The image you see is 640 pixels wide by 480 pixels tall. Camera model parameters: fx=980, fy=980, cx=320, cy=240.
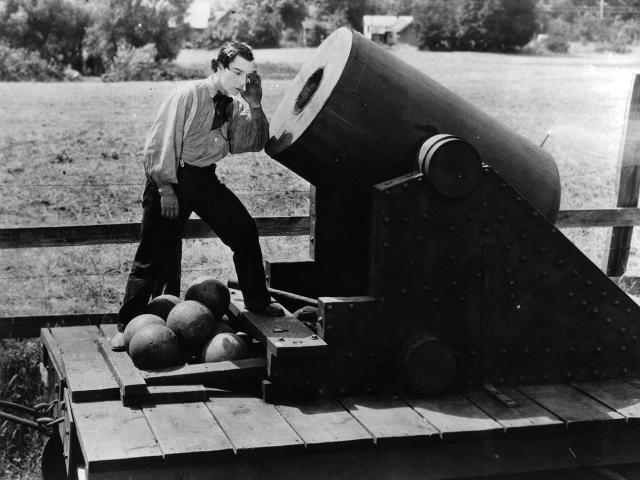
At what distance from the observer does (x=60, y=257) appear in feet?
31.9

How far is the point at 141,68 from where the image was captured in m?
23.5

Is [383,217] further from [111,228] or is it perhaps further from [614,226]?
[614,226]

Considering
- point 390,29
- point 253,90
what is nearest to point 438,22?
point 390,29

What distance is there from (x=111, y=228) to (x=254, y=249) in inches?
57.4

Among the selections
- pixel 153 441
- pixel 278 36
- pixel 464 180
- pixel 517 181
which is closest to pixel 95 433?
pixel 153 441

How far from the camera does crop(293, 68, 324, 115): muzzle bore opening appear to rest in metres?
5.27

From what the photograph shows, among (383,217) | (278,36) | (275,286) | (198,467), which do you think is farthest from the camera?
(278,36)

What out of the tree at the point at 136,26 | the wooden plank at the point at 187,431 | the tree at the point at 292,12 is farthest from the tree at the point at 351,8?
the wooden plank at the point at 187,431

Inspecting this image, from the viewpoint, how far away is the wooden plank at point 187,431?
4.16 metres

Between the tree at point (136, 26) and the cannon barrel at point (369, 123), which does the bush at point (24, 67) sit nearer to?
the tree at point (136, 26)

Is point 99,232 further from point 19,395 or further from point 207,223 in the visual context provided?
point 207,223

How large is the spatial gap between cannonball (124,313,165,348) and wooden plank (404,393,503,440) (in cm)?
137

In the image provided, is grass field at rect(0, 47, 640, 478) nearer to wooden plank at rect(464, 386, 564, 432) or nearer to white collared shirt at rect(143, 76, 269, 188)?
white collared shirt at rect(143, 76, 269, 188)

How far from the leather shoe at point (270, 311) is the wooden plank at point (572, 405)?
52.5 inches
